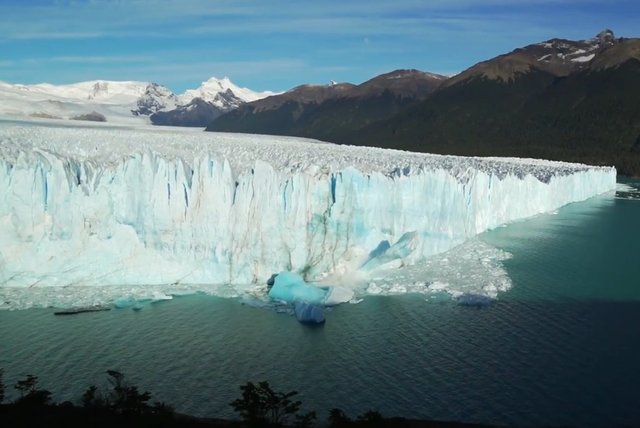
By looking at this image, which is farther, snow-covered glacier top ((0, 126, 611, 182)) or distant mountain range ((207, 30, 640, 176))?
distant mountain range ((207, 30, 640, 176))

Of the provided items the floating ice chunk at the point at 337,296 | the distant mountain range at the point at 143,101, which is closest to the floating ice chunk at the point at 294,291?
the floating ice chunk at the point at 337,296

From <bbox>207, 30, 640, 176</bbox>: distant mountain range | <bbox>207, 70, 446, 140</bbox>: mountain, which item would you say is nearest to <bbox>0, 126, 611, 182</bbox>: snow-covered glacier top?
<bbox>207, 30, 640, 176</bbox>: distant mountain range

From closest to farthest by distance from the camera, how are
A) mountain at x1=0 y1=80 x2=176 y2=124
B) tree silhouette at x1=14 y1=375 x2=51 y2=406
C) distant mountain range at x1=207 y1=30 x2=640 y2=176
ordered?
tree silhouette at x1=14 y1=375 x2=51 y2=406 → distant mountain range at x1=207 y1=30 x2=640 y2=176 → mountain at x1=0 y1=80 x2=176 y2=124

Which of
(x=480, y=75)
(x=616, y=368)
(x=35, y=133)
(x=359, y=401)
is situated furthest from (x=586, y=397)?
(x=480, y=75)

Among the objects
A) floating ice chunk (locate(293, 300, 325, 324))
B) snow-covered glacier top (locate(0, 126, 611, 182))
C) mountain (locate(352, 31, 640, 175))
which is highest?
mountain (locate(352, 31, 640, 175))

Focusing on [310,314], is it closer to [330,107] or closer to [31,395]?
[31,395]

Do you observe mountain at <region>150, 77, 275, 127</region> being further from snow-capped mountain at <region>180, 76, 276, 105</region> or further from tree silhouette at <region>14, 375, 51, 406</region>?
tree silhouette at <region>14, 375, 51, 406</region>
